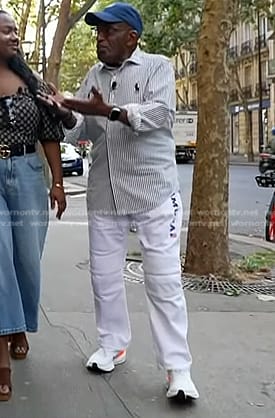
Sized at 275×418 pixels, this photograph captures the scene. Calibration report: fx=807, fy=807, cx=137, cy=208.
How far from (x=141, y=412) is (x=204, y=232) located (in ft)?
13.5

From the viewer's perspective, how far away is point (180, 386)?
409 centimetres

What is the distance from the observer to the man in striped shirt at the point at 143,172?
4137mm

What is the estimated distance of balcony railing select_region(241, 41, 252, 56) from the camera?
6038cm

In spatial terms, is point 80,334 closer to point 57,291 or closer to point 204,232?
point 57,291

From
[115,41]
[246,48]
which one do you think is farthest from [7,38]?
[246,48]

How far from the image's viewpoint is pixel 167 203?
4258 millimetres

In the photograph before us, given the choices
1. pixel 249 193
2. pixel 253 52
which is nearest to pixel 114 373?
pixel 249 193

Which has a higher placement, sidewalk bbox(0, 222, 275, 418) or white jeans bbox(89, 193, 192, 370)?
white jeans bbox(89, 193, 192, 370)

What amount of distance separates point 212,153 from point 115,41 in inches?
150

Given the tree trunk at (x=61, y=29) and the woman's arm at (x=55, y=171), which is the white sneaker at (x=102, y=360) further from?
the tree trunk at (x=61, y=29)

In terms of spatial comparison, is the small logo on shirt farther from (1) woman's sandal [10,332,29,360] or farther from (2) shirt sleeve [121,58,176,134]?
(1) woman's sandal [10,332,29,360]

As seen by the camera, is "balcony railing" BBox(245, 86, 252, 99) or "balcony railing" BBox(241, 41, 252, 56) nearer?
"balcony railing" BBox(245, 86, 252, 99)

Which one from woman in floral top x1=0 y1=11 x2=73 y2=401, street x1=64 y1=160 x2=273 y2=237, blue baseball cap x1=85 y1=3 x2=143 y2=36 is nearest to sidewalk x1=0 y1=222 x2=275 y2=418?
woman in floral top x1=0 y1=11 x2=73 y2=401

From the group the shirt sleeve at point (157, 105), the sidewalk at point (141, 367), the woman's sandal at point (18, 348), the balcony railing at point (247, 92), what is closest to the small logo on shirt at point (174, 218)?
the shirt sleeve at point (157, 105)
